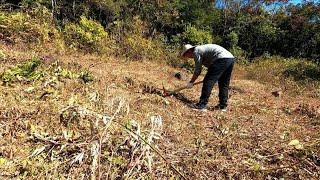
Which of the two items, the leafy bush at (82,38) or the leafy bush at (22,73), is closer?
the leafy bush at (22,73)

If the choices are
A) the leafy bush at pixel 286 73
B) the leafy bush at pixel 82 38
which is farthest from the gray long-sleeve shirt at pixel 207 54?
the leafy bush at pixel 82 38

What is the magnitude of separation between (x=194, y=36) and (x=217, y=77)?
9.68 meters

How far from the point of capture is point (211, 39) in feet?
52.4

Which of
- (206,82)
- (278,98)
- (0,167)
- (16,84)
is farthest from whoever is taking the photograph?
(278,98)

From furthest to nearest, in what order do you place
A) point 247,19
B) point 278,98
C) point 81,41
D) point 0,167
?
point 247,19 → point 81,41 → point 278,98 → point 0,167

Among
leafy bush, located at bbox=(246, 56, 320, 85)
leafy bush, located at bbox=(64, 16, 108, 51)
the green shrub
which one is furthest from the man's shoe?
the green shrub

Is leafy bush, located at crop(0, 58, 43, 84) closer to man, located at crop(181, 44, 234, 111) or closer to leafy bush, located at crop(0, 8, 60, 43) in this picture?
man, located at crop(181, 44, 234, 111)

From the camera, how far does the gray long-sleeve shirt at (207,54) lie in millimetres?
5582

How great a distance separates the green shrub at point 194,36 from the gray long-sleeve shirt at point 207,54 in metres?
9.20

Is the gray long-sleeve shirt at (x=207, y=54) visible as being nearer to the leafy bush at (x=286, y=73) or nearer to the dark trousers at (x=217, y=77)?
the dark trousers at (x=217, y=77)

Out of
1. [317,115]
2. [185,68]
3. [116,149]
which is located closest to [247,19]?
[185,68]

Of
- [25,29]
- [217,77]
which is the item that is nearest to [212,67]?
[217,77]

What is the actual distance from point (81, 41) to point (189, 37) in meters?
5.32

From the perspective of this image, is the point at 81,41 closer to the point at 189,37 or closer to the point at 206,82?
the point at 189,37
